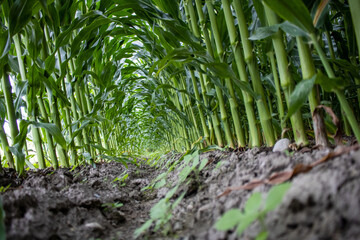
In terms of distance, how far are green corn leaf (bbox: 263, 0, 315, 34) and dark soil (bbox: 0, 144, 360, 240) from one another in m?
0.33

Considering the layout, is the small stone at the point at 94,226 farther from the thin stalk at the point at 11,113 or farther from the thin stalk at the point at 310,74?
the thin stalk at the point at 11,113

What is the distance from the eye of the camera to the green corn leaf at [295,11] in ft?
2.00

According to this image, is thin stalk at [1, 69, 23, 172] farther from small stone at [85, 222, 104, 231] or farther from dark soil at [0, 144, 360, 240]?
small stone at [85, 222, 104, 231]

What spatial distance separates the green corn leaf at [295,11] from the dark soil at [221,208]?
0.33 meters

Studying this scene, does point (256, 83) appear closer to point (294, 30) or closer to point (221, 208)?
point (294, 30)

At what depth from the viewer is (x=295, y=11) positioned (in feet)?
2.03

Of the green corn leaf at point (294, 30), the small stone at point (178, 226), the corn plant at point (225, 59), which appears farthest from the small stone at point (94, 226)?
the green corn leaf at point (294, 30)

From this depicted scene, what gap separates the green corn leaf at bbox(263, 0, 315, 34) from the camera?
608mm

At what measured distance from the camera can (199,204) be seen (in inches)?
26.0

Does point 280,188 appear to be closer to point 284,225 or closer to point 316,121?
point 284,225

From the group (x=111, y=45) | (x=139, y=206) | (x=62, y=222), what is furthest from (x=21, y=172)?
(x=111, y=45)

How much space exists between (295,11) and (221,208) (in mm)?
519

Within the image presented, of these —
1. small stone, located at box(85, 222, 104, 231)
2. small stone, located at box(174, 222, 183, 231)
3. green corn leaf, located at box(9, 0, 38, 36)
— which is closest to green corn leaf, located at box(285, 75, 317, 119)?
small stone, located at box(174, 222, 183, 231)

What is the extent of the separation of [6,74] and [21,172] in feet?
1.94
